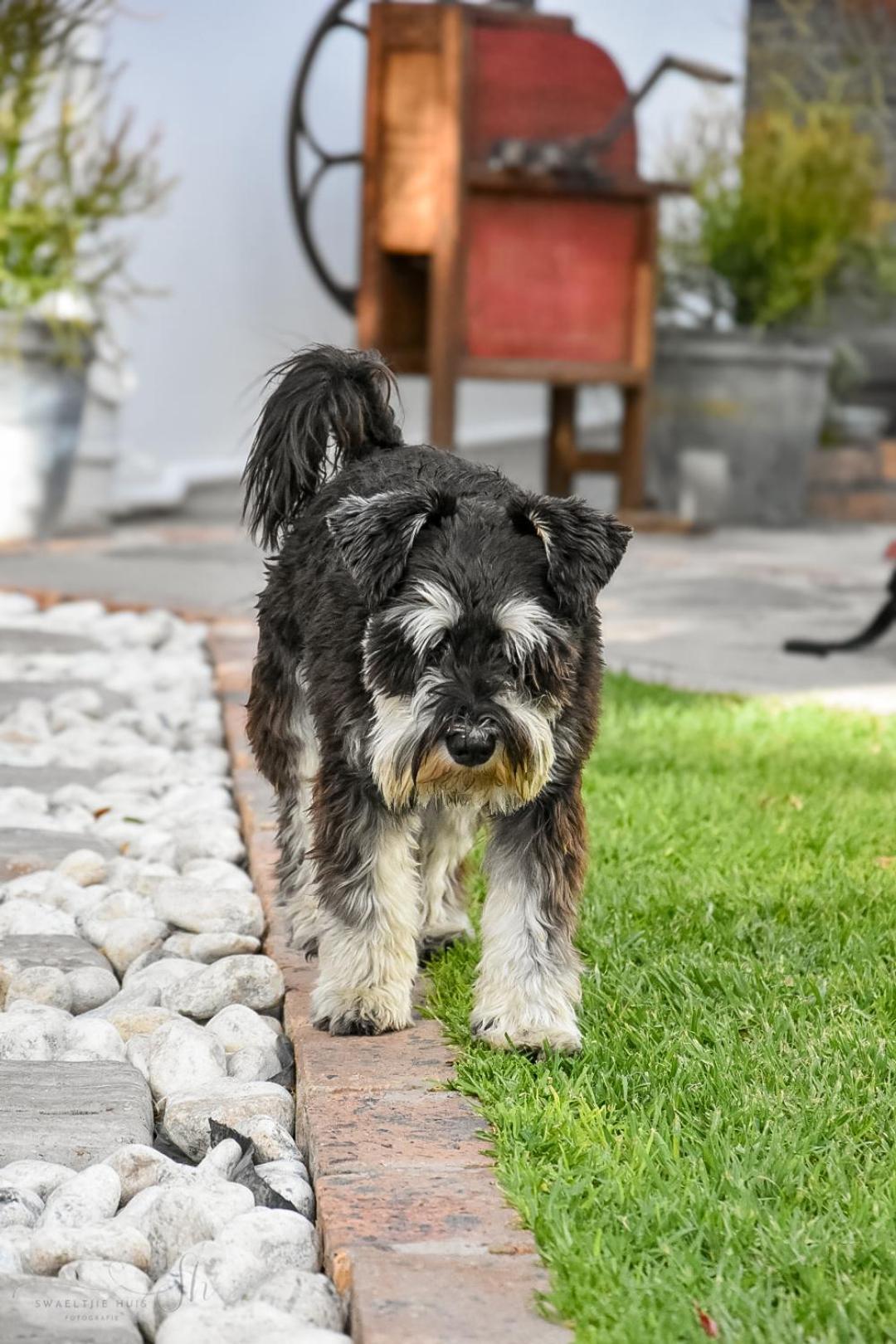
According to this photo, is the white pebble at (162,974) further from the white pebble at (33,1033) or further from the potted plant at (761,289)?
the potted plant at (761,289)

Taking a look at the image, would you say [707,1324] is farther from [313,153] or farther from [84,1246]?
[313,153]

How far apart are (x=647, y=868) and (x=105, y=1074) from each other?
141cm

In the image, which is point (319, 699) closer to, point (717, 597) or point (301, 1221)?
point (301, 1221)

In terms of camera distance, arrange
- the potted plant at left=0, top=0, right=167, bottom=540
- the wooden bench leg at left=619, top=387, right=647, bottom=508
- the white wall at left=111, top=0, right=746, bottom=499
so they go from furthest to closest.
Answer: the white wall at left=111, top=0, right=746, bottom=499
the wooden bench leg at left=619, top=387, right=647, bottom=508
the potted plant at left=0, top=0, right=167, bottom=540

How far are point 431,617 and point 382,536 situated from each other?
0.55ft

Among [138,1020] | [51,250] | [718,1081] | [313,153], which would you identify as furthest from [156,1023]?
[313,153]

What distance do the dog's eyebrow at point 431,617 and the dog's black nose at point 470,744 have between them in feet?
0.51

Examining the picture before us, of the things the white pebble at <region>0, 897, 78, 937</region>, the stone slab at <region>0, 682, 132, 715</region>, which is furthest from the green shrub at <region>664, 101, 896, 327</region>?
the white pebble at <region>0, 897, 78, 937</region>

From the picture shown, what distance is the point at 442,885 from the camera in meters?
3.52

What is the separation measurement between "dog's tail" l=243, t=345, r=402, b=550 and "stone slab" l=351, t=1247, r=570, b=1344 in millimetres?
1715

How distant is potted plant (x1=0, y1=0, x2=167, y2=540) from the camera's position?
28.1ft

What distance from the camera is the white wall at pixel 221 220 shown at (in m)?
10.8

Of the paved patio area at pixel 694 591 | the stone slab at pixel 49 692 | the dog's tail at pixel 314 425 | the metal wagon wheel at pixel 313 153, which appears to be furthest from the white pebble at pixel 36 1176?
the metal wagon wheel at pixel 313 153

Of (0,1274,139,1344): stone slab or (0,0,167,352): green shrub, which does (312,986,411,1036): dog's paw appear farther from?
(0,0,167,352): green shrub
